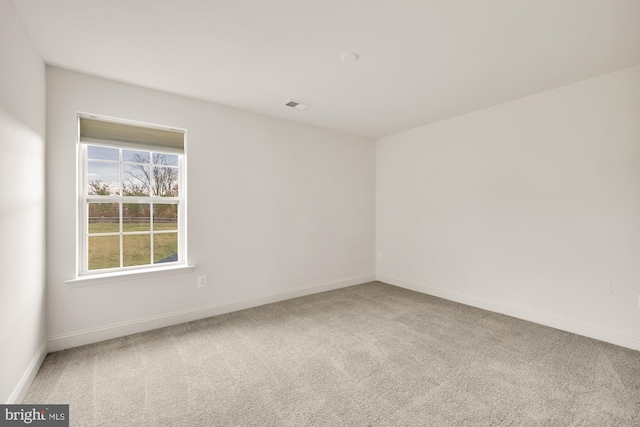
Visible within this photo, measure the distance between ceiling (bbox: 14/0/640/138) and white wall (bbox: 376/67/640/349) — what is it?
14.5 inches

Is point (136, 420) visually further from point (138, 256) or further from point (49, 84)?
point (49, 84)

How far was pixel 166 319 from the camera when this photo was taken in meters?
3.10

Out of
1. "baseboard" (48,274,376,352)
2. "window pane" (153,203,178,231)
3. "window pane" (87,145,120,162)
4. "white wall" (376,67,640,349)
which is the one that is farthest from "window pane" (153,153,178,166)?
"white wall" (376,67,640,349)

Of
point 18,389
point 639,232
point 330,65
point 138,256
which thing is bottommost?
point 18,389

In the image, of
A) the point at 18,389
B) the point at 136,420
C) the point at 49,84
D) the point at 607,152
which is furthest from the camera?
the point at 607,152

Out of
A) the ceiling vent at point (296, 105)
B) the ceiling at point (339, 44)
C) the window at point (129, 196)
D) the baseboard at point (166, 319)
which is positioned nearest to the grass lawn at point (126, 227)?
the window at point (129, 196)

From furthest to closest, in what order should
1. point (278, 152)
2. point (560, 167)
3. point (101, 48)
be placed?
point (278, 152) → point (560, 167) → point (101, 48)

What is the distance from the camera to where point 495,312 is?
11.5 feet

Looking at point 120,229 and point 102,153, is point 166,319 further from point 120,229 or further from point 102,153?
point 102,153

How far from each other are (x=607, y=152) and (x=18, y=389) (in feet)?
16.6

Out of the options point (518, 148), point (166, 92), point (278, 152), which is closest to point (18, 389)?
point (166, 92)

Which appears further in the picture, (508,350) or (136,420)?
(508,350)

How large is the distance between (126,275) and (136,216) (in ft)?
2.02

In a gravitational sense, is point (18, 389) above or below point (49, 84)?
below
